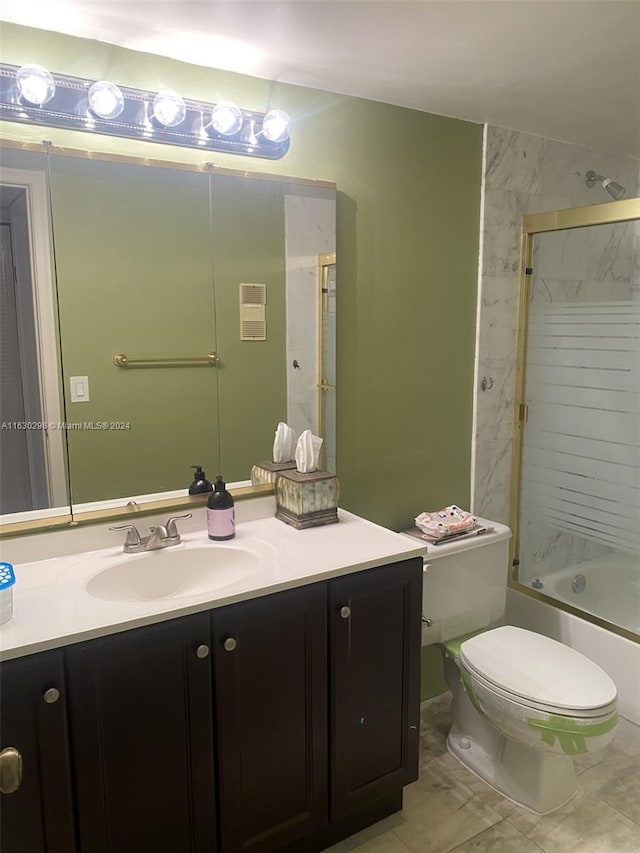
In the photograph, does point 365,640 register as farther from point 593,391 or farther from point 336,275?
point 593,391

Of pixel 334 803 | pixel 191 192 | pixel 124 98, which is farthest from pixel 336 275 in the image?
pixel 334 803

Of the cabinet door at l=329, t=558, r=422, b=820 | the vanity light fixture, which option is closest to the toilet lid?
the cabinet door at l=329, t=558, r=422, b=820

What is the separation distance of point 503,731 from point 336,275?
156 cm

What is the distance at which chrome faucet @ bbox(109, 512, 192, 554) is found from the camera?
69.2 inches

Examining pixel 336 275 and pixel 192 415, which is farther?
pixel 336 275

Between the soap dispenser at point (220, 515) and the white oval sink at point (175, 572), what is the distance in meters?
0.06

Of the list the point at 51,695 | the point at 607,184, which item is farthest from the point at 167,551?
the point at 607,184

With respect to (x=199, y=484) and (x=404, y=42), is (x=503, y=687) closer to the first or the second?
(x=199, y=484)

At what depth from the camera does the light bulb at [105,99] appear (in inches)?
→ 63.1

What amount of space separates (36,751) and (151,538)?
2.00 feet

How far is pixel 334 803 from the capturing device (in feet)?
5.73

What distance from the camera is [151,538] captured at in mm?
1770

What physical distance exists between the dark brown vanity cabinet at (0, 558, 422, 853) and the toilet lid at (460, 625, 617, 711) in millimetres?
287

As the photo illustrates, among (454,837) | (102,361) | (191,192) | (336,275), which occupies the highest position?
(191,192)
